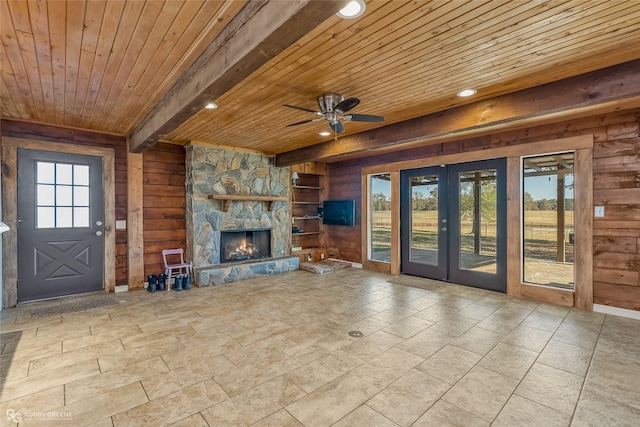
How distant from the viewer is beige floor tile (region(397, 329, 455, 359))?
2.81m

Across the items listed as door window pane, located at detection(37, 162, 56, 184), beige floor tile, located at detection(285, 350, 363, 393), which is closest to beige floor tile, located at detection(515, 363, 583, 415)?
beige floor tile, located at detection(285, 350, 363, 393)

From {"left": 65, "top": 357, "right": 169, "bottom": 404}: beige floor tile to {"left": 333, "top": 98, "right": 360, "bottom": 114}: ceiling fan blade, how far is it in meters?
2.85

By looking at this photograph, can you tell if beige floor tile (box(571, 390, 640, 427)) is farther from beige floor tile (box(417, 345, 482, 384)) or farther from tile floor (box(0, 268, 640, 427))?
beige floor tile (box(417, 345, 482, 384))

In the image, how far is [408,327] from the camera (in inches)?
133

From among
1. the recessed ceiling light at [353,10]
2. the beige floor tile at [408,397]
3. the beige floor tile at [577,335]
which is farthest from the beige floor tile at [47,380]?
the beige floor tile at [577,335]

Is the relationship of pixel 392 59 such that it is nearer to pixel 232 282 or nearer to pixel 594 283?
pixel 594 283

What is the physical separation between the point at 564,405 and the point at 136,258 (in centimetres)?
560

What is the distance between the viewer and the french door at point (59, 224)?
4215mm

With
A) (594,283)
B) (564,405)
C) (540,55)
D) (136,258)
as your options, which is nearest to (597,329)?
(594,283)

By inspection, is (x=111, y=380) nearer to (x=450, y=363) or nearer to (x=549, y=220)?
(x=450, y=363)

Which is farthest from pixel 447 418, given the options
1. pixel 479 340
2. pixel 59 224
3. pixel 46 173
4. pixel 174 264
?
pixel 46 173

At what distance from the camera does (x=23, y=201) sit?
4.18 metres

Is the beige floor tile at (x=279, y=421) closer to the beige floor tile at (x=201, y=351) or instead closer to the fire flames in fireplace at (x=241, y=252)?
the beige floor tile at (x=201, y=351)

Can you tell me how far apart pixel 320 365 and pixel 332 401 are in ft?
1.56
